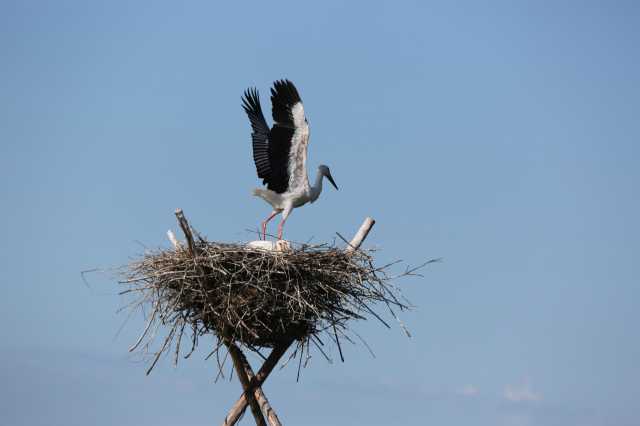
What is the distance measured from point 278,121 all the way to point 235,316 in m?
2.67

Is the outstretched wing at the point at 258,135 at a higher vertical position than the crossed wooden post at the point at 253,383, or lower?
higher

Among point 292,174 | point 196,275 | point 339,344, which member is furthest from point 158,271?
point 292,174

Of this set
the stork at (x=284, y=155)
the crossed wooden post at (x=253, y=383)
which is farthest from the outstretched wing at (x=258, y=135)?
the crossed wooden post at (x=253, y=383)

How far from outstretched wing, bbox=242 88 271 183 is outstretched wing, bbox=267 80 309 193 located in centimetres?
9

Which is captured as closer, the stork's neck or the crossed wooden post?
the crossed wooden post

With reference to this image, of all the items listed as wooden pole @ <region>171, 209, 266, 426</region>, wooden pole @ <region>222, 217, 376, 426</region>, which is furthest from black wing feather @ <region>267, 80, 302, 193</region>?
wooden pole @ <region>171, 209, 266, 426</region>

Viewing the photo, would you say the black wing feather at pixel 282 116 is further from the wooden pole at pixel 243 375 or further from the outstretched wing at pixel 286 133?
the wooden pole at pixel 243 375

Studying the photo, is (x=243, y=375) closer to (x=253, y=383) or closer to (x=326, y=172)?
(x=253, y=383)

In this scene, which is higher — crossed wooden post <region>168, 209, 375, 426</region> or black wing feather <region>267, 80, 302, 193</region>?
black wing feather <region>267, 80, 302, 193</region>

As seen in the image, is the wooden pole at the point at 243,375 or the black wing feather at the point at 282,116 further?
the black wing feather at the point at 282,116

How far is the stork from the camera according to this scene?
1039 centimetres

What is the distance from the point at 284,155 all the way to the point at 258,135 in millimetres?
459

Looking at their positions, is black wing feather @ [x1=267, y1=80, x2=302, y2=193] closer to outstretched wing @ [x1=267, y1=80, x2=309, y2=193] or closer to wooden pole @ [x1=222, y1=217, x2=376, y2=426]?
outstretched wing @ [x1=267, y1=80, x2=309, y2=193]

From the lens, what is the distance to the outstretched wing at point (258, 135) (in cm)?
1057
